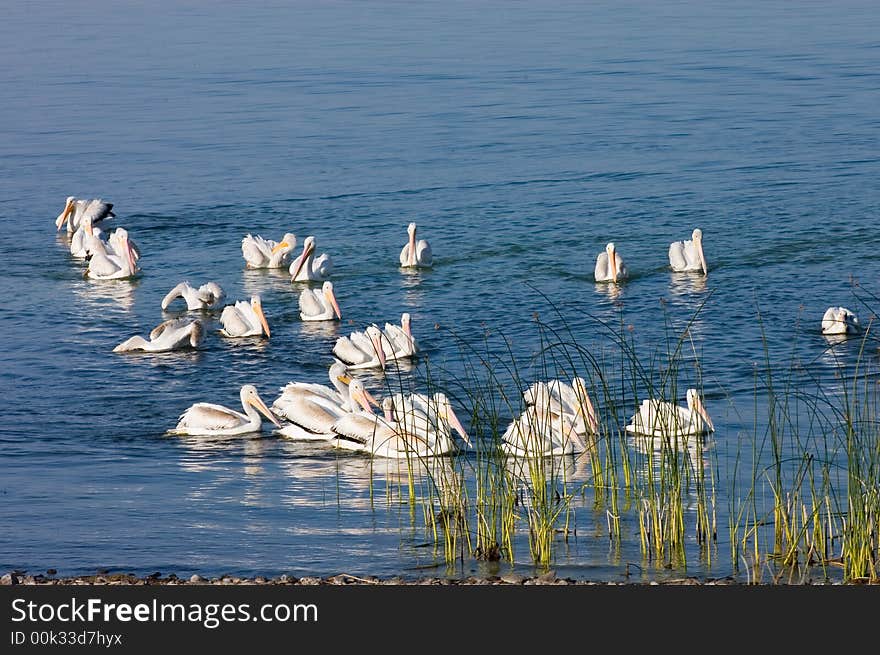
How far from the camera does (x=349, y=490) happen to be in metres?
10.9

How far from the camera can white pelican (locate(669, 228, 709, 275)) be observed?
17766 mm

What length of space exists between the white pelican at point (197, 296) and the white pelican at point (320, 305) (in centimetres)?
124

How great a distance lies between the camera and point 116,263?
1873cm

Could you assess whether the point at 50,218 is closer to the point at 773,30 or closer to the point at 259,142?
the point at 259,142

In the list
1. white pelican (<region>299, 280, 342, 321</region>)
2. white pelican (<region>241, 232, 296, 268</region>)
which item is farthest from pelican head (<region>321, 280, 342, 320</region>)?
white pelican (<region>241, 232, 296, 268</region>)

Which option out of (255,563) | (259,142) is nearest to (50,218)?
(259,142)

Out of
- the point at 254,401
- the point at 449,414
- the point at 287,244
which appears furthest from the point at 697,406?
the point at 287,244

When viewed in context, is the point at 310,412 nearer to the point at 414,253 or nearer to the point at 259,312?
the point at 259,312

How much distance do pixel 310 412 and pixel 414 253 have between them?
625 centimetres

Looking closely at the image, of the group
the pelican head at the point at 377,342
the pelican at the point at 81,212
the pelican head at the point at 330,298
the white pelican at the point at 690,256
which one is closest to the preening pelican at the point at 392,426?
the pelican head at the point at 377,342

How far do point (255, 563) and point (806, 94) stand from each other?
2385 cm

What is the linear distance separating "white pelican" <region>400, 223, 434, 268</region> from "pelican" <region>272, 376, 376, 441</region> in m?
5.75

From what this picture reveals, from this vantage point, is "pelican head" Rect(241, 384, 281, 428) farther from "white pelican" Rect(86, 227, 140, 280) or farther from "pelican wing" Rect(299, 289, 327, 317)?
"white pelican" Rect(86, 227, 140, 280)

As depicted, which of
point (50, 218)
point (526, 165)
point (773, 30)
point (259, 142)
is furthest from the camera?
point (773, 30)
